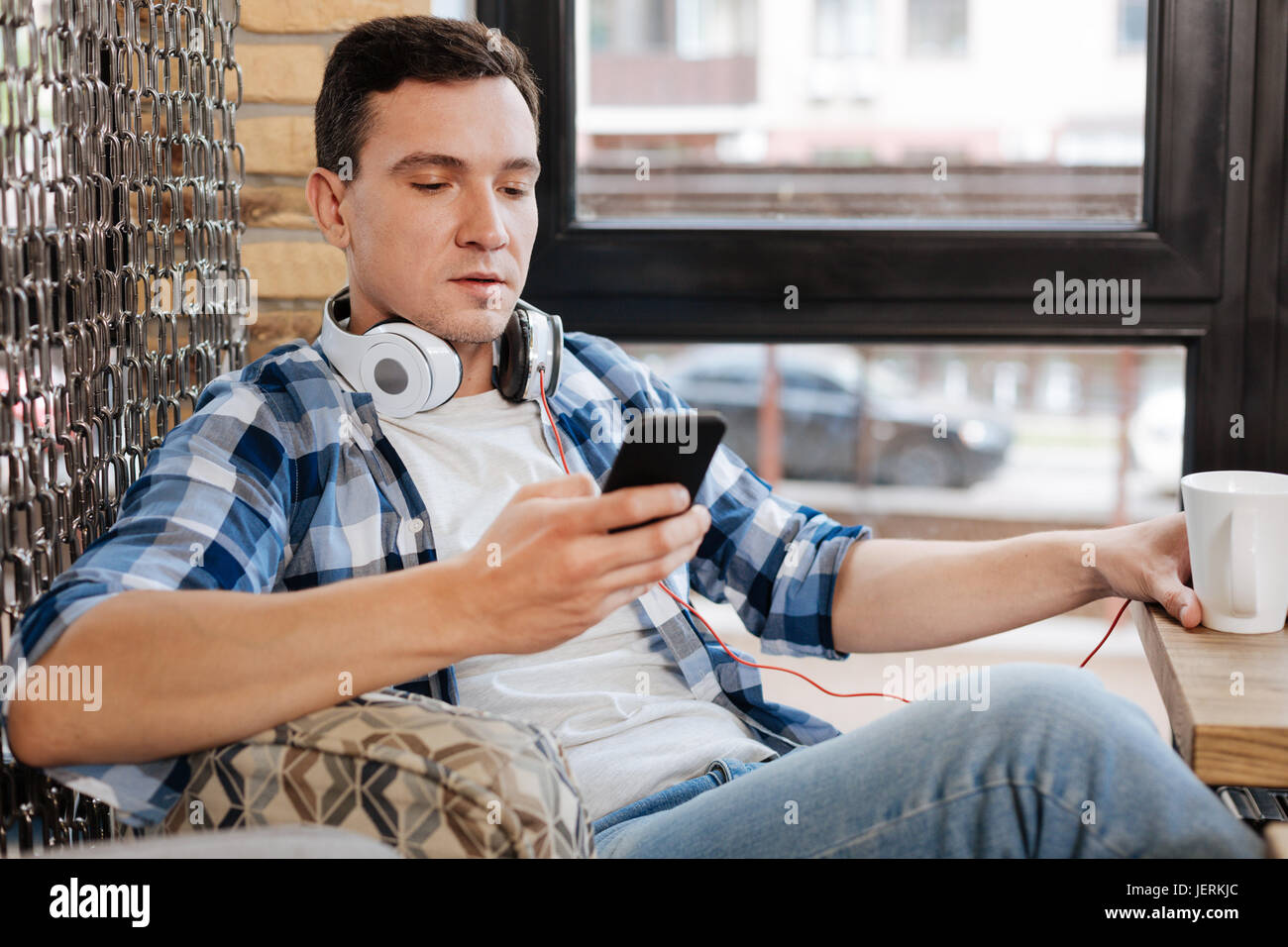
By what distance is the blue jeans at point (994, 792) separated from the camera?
928 millimetres

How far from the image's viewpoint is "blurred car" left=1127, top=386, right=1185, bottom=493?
6.11 ft

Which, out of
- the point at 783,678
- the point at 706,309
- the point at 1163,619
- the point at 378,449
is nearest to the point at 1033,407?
the point at 783,678

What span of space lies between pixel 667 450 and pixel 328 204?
760mm

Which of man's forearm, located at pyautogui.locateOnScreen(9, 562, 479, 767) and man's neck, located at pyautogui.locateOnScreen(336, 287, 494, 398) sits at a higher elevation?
man's neck, located at pyautogui.locateOnScreen(336, 287, 494, 398)

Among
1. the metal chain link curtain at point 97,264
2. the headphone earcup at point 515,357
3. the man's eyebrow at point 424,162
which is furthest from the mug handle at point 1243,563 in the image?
the metal chain link curtain at point 97,264

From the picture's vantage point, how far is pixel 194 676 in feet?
3.06

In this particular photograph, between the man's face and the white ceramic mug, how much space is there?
800 mm

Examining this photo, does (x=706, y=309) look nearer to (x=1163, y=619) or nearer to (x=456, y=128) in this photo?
(x=456, y=128)

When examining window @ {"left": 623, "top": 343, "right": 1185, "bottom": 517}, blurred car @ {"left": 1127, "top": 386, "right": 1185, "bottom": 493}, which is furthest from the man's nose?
window @ {"left": 623, "top": 343, "right": 1185, "bottom": 517}

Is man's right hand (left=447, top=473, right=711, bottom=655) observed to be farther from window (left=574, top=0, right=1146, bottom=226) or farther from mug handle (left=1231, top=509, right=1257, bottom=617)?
window (left=574, top=0, right=1146, bottom=226)

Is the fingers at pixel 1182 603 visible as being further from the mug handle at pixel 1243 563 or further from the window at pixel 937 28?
the window at pixel 937 28

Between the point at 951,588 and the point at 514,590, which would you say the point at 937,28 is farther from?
the point at 514,590
